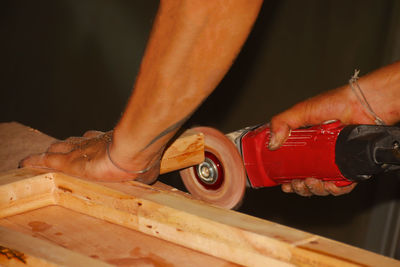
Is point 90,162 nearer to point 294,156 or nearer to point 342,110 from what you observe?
point 294,156

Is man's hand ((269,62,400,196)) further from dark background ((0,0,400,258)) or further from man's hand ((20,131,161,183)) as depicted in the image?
dark background ((0,0,400,258))

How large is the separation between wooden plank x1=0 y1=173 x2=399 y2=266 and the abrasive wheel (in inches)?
16.9

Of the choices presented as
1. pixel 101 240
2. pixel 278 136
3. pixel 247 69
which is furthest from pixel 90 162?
pixel 247 69

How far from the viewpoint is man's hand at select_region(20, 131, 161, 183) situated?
152 cm

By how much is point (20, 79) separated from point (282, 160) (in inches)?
151

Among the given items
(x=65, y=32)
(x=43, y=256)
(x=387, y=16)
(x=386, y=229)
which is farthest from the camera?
(x=65, y=32)

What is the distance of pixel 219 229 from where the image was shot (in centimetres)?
122

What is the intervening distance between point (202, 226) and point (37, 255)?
1.42 feet

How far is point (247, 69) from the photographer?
3.41 m

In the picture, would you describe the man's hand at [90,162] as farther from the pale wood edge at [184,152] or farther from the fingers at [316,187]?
the fingers at [316,187]

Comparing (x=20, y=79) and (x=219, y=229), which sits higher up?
(x=20, y=79)

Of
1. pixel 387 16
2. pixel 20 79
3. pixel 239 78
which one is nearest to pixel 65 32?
pixel 20 79

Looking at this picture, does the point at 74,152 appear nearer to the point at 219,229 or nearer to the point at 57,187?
the point at 57,187

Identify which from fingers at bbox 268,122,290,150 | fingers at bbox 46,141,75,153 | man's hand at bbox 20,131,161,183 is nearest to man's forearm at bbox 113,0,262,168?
man's hand at bbox 20,131,161,183
